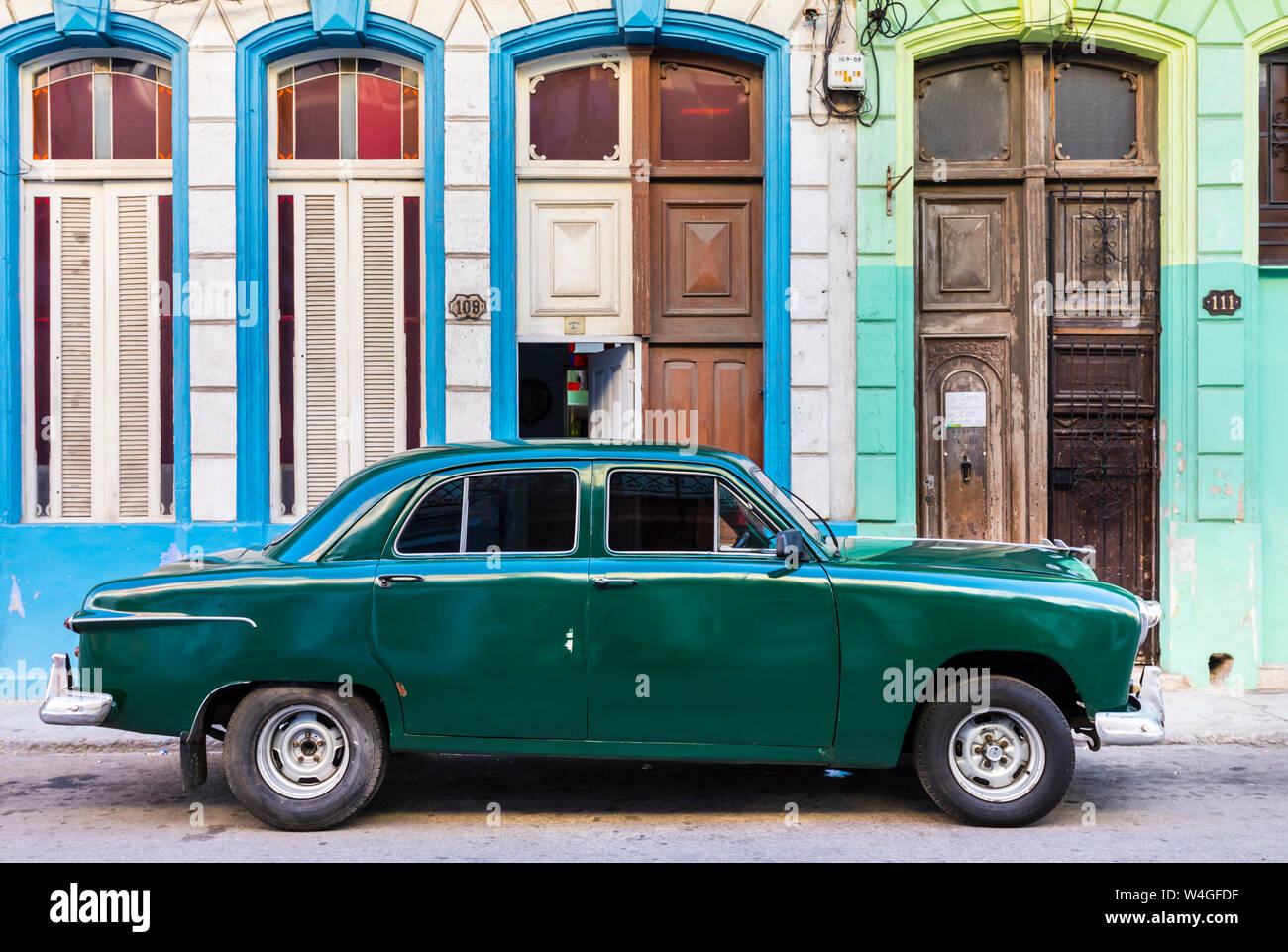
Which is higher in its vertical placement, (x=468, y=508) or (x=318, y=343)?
(x=318, y=343)

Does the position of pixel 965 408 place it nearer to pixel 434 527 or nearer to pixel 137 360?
pixel 434 527

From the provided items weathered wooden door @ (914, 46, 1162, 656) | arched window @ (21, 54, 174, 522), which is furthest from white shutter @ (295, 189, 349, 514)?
weathered wooden door @ (914, 46, 1162, 656)

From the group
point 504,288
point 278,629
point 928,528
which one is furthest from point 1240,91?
point 278,629

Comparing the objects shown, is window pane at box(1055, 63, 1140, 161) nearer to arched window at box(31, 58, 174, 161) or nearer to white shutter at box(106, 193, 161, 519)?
arched window at box(31, 58, 174, 161)

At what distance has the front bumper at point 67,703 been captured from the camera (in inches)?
233

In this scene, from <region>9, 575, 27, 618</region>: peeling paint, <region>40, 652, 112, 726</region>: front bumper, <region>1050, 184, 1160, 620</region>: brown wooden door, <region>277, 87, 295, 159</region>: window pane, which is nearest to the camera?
<region>40, 652, 112, 726</region>: front bumper

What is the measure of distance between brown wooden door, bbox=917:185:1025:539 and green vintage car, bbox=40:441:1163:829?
168 inches

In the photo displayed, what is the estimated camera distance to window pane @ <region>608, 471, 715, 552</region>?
6066mm

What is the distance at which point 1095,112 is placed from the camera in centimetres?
1045

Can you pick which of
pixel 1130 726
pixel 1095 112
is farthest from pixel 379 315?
pixel 1130 726

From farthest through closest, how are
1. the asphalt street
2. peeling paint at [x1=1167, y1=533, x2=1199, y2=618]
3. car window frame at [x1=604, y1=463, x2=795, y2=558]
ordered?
peeling paint at [x1=1167, y1=533, x2=1199, y2=618]
car window frame at [x1=604, y1=463, x2=795, y2=558]
the asphalt street

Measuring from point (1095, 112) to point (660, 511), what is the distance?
6.41 metres

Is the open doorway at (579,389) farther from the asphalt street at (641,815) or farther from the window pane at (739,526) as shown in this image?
the window pane at (739,526)

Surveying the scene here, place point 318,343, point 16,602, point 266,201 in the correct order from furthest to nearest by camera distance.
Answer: point 318,343, point 266,201, point 16,602
